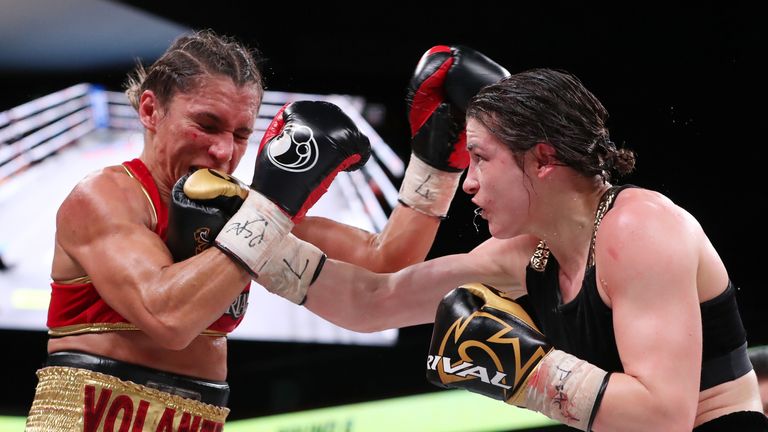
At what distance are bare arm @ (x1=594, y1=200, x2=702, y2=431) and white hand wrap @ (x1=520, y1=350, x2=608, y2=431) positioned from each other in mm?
31

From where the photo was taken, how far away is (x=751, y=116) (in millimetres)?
5777

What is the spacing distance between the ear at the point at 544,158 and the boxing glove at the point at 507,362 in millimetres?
331

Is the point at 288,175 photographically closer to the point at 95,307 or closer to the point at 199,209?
the point at 199,209

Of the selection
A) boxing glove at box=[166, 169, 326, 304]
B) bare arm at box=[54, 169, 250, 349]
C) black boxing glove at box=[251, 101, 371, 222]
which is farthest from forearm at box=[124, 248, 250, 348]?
black boxing glove at box=[251, 101, 371, 222]

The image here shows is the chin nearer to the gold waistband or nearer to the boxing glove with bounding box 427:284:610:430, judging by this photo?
the boxing glove with bounding box 427:284:610:430

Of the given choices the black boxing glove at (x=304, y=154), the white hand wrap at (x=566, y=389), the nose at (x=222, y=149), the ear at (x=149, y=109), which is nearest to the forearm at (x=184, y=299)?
the black boxing glove at (x=304, y=154)

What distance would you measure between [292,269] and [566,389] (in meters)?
0.95

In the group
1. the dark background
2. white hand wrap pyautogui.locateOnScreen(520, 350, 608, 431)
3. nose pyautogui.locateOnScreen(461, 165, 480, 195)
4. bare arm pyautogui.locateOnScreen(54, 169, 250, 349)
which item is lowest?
the dark background

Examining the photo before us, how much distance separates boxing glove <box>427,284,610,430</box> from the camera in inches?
77.6

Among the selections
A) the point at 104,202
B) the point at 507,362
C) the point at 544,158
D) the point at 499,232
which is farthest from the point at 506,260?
the point at 104,202

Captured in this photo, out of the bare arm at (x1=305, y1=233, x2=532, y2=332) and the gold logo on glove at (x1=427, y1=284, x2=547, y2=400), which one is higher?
the gold logo on glove at (x1=427, y1=284, x2=547, y2=400)

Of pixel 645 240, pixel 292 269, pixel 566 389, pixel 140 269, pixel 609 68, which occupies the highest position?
pixel 645 240

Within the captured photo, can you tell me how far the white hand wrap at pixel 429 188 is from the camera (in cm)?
289

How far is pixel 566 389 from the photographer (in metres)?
1.97
